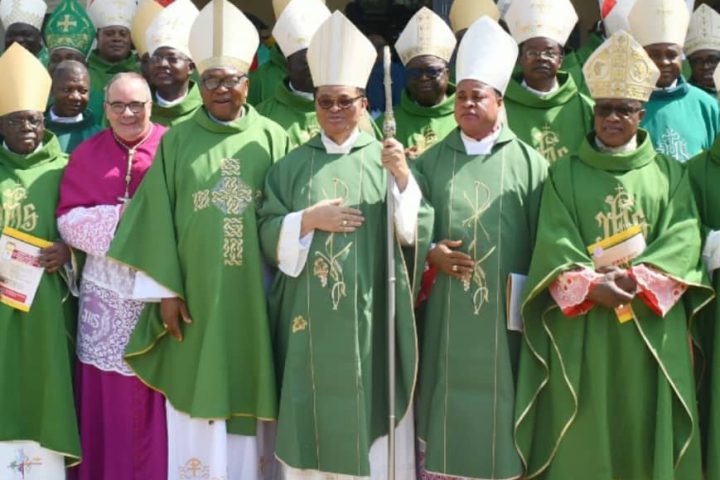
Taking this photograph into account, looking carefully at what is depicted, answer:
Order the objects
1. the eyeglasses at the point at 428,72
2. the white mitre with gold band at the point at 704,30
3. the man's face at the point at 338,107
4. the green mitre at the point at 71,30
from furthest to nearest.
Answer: the green mitre at the point at 71,30, the white mitre with gold band at the point at 704,30, the eyeglasses at the point at 428,72, the man's face at the point at 338,107

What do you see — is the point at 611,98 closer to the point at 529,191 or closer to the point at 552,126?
the point at 529,191

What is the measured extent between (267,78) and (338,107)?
→ 2.19 meters

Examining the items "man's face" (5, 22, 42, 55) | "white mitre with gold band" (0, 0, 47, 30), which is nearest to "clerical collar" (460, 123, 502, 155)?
"man's face" (5, 22, 42, 55)

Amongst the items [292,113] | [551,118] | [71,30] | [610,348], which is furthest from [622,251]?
[71,30]

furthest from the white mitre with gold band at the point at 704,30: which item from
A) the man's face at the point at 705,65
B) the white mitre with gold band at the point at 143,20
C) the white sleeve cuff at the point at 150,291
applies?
the white sleeve cuff at the point at 150,291

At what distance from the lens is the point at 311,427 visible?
6.13m

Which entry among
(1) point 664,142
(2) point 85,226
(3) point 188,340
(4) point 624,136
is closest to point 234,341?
(3) point 188,340

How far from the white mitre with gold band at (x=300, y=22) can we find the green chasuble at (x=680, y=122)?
6.09 feet

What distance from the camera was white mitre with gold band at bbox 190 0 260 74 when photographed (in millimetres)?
6406

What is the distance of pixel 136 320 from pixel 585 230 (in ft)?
7.18

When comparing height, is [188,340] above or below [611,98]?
below

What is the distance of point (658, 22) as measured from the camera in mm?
7145

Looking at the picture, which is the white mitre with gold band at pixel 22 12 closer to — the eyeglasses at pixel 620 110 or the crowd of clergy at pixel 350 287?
the crowd of clergy at pixel 350 287

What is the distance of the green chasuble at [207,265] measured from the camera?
628 centimetres
